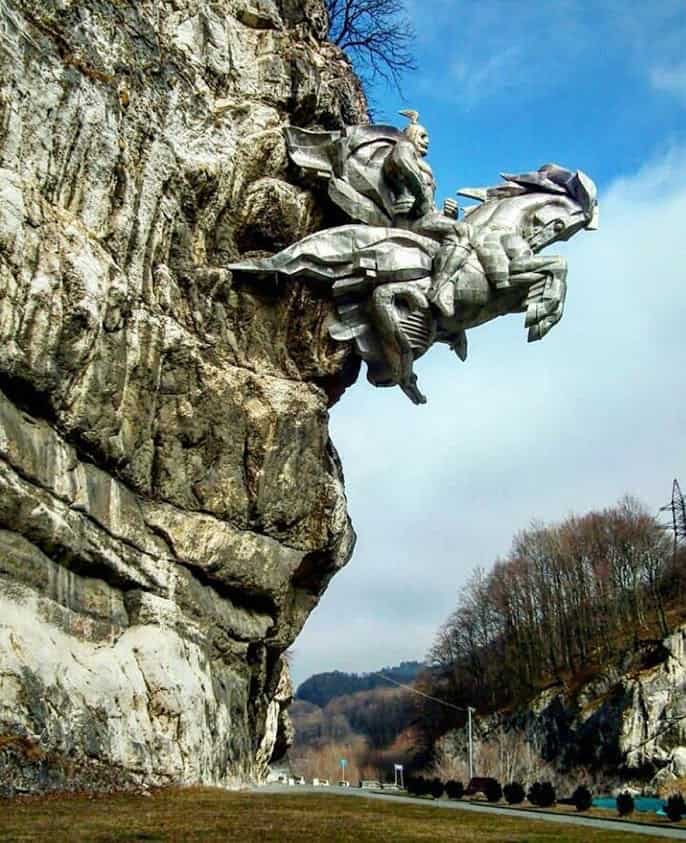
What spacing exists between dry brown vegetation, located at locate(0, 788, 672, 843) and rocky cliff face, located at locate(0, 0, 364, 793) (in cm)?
111

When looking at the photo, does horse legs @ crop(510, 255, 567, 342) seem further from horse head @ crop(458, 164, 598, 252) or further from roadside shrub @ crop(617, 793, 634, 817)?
roadside shrub @ crop(617, 793, 634, 817)

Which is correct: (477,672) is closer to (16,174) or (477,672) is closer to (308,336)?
(308,336)

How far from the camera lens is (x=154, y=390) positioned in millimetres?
16875

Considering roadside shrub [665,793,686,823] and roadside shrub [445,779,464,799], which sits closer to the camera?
roadside shrub [665,793,686,823]

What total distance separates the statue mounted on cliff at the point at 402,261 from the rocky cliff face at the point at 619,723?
93.2ft

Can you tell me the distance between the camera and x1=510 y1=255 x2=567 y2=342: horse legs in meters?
20.1

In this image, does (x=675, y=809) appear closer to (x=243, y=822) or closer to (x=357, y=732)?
(x=243, y=822)

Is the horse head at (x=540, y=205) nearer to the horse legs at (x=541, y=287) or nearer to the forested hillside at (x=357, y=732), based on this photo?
the horse legs at (x=541, y=287)

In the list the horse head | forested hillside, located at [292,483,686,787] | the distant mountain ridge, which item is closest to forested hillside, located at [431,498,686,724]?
forested hillside, located at [292,483,686,787]

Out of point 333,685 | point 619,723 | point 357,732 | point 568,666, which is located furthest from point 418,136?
point 333,685

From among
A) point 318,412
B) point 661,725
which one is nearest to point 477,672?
point 661,725

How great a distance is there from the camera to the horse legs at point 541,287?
66.0 feet

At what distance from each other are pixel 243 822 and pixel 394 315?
10.9 metres

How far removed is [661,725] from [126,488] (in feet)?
117
